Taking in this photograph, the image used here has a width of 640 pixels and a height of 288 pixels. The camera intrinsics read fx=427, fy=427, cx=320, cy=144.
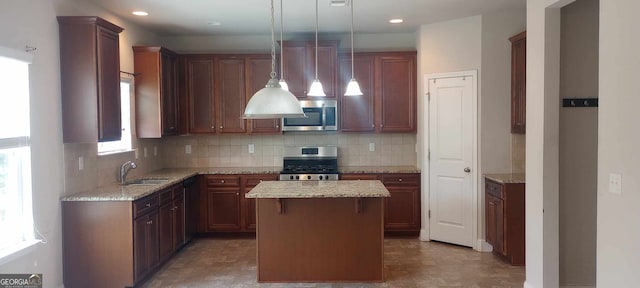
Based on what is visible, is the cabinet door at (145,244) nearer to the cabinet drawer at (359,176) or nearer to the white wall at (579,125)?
the cabinet drawer at (359,176)

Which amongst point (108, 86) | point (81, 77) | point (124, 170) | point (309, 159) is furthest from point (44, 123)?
point (309, 159)

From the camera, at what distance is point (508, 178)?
4.48 meters

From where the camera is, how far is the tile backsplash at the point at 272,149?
597 centimetres

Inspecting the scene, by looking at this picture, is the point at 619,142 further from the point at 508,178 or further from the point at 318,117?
the point at 318,117

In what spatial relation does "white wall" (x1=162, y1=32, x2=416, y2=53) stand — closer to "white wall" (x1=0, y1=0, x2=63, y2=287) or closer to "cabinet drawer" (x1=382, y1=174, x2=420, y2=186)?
"cabinet drawer" (x1=382, y1=174, x2=420, y2=186)

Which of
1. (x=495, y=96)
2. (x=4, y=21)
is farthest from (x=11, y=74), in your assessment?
(x=495, y=96)

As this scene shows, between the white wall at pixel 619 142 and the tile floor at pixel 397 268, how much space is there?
1.57 m

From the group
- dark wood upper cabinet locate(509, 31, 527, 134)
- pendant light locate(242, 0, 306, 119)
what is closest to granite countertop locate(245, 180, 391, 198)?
pendant light locate(242, 0, 306, 119)

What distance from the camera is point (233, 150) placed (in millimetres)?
6086

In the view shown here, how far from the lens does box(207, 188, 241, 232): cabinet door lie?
552 centimetres

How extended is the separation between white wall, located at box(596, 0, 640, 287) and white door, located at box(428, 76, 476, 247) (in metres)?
2.41

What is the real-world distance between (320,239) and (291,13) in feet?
8.06

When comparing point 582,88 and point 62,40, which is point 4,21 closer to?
point 62,40

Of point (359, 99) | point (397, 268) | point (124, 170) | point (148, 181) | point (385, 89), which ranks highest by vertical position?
point (385, 89)
